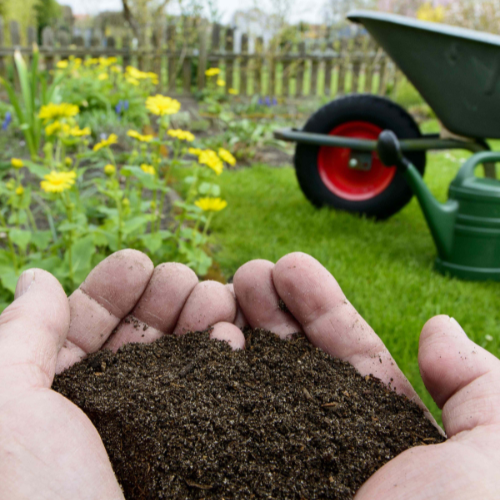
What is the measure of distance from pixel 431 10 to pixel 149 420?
15.6m

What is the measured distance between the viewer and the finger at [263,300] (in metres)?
1.15

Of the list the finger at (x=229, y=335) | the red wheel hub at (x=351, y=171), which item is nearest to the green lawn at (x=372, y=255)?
the red wheel hub at (x=351, y=171)

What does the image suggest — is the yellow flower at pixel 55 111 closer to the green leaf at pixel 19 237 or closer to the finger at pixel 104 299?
the green leaf at pixel 19 237

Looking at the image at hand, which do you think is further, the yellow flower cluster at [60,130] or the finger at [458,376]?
the yellow flower cluster at [60,130]

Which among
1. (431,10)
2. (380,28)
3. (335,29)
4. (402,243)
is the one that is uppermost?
(431,10)

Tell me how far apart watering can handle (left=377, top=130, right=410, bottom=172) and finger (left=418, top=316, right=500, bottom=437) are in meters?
1.36

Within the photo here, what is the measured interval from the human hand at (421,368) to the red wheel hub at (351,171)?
1.93 m

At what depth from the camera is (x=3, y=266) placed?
5.41 feet

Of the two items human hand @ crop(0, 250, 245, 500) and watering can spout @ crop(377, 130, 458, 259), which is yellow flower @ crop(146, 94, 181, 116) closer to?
human hand @ crop(0, 250, 245, 500)

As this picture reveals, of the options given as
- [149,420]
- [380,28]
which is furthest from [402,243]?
[149,420]

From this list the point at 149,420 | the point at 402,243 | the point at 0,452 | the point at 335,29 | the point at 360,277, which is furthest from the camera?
the point at 335,29

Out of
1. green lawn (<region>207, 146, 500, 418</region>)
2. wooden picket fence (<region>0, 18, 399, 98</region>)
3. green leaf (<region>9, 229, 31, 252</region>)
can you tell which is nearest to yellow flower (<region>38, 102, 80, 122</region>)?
green leaf (<region>9, 229, 31, 252</region>)

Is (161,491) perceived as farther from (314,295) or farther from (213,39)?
(213,39)

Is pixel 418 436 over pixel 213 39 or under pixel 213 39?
under
